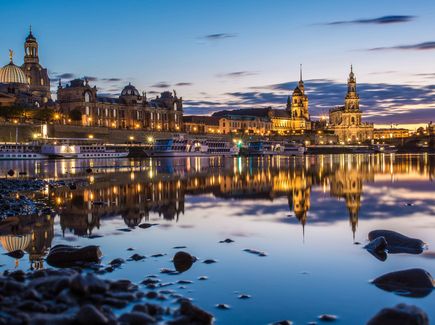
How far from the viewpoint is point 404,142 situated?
7303 inches

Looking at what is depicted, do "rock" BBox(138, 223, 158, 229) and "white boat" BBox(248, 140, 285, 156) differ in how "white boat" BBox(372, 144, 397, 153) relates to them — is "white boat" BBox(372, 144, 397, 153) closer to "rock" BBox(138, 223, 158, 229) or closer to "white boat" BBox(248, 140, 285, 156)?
"white boat" BBox(248, 140, 285, 156)

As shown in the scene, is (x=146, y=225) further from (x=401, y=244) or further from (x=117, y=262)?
(x=401, y=244)

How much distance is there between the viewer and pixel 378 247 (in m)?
12.1

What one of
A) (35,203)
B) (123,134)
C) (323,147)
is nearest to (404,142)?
(323,147)

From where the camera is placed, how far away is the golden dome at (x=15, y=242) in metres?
12.3

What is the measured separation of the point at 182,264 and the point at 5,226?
6628mm

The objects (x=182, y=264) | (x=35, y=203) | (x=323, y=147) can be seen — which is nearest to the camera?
(x=182, y=264)

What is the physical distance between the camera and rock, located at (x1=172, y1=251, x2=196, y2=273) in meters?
10.7

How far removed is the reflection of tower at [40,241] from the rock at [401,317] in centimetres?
661

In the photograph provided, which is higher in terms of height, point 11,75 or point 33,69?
point 33,69

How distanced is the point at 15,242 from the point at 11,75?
405ft

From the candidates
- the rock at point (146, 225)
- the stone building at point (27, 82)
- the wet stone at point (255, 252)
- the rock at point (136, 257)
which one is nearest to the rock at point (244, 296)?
the wet stone at point (255, 252)

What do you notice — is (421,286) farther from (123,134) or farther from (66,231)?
(123,134)

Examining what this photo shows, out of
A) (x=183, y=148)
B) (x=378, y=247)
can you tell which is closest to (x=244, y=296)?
(x=378, y=247)
